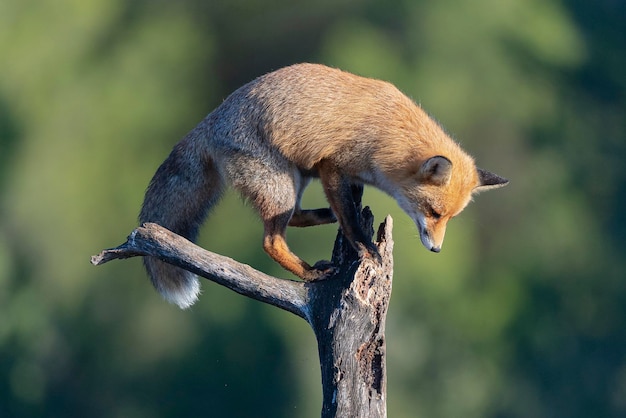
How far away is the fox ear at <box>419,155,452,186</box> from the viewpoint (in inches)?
197

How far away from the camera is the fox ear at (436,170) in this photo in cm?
500

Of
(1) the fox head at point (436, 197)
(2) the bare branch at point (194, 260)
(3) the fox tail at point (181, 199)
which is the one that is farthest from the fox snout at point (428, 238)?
(3) the fox tail at point (181, 199)

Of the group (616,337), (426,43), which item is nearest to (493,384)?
(616,337)

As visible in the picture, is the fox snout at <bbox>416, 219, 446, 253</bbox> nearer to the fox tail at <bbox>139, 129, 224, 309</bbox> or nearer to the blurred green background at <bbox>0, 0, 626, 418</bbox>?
the fox tail at <bbox>139, 129, 224, 309</bbox>

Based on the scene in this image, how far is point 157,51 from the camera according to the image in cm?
1088

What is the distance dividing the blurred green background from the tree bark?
412cm

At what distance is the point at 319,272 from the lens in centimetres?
509

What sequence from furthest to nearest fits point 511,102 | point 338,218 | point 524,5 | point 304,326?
point 524,5 → point 511,102 → point 304,326 → point 338,218

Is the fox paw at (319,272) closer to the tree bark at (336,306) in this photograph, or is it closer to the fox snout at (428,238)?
the tree bark at (336,306)

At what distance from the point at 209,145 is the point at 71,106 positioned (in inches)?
229

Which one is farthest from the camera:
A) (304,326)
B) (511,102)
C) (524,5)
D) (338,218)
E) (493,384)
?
(524,5)

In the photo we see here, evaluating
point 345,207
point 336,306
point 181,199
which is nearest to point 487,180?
point 345,207

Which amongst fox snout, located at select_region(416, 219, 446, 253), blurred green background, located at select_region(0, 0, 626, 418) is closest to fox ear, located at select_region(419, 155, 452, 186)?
fox snout, located at select_region(416, 219, 446, 253)

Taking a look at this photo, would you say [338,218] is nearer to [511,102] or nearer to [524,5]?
[511,102]
